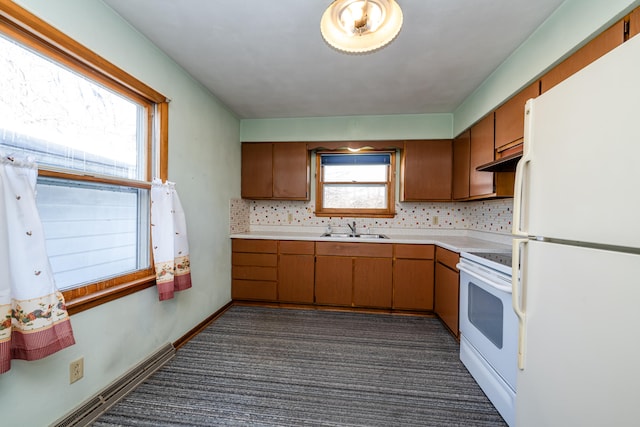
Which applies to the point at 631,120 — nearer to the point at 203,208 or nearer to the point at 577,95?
the point at 577,95

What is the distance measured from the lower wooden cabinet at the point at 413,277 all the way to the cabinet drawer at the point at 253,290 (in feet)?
4.74

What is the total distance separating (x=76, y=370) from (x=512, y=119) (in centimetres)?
318

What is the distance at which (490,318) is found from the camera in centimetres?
169

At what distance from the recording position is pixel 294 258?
3090 millimetres

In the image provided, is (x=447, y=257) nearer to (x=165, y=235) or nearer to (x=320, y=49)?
(x=320, y=49)

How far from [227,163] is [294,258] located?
1.37 m

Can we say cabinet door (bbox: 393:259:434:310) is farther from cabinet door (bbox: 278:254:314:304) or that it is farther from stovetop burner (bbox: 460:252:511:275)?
cabinet door (bbox: 278:254:314:304)

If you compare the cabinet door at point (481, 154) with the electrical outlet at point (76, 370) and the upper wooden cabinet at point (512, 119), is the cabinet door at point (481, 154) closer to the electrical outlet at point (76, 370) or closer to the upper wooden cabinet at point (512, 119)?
the upper wooden cabinet at point (512, 119)

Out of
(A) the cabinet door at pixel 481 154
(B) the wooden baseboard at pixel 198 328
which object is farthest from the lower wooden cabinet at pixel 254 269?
(A) the cabinet door at pixel 481 154

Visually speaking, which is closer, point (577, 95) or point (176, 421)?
point (577, 95)

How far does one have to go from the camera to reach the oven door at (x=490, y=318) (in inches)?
57.0

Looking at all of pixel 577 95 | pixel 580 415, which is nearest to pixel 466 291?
pixel 580 415

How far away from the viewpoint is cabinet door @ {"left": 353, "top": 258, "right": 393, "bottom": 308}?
9.71 ft

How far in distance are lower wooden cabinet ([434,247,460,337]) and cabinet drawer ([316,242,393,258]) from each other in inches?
21.0
